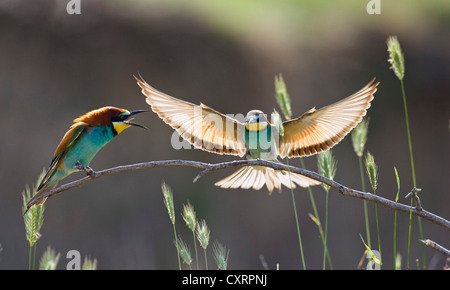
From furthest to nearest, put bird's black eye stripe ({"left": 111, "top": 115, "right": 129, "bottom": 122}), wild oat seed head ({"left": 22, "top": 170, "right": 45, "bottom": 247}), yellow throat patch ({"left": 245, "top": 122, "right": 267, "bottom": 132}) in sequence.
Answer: yellow throat patch ({"left": 245, "top": 122, "right": 267, "bottom": 132}) < bird's black eye stripe ({"left": 111, "top": 115, "right": 129, "bottom": 122}) < wild oat seed head ({"left": 22, "top": 170, "right": 45, "bottom": 247})

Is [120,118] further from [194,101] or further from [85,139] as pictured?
[194,101]

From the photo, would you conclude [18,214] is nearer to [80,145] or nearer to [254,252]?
[254,252]

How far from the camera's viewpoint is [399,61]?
1572 mm

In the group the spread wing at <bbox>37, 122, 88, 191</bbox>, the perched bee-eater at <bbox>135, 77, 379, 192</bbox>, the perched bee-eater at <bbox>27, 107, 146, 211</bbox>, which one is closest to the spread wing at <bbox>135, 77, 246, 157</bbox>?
the perched bee-eater at <bbox>135, 77, 379, 192</bbox>

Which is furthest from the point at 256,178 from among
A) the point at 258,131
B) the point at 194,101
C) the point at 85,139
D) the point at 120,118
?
the point at 194,101

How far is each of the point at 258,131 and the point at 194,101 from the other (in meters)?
2.95

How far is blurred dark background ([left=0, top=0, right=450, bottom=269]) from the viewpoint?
16.9 feet

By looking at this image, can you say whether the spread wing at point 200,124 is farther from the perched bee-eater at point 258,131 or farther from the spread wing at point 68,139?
the spread wing at point 68,139

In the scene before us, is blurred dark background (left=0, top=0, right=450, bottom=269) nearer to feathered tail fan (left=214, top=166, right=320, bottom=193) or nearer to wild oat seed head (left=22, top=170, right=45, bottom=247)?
feathered tail fan (left=214, top=166, right=320, bottom=193)

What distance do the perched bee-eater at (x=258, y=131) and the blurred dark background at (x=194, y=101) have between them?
2737 millimetres

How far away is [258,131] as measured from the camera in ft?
8.02

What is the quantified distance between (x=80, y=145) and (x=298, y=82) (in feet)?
11.3
